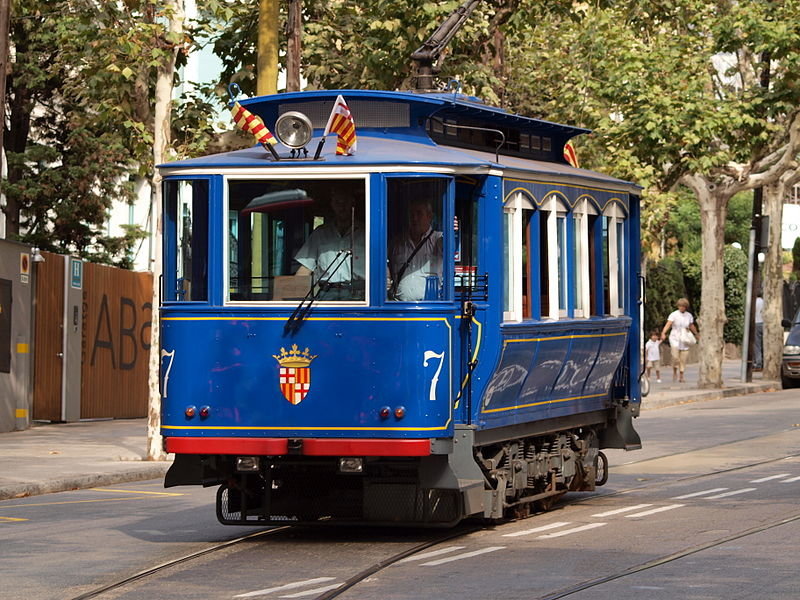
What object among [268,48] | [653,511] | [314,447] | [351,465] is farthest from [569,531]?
[268,48]

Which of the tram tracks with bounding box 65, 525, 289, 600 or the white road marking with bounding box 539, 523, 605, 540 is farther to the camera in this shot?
the white road marking with bounding box 539, 523, 605, 540

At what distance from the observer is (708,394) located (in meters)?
33.2

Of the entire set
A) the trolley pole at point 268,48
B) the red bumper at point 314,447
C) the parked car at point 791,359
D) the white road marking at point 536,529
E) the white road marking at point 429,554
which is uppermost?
the trolley pole at point 268,48

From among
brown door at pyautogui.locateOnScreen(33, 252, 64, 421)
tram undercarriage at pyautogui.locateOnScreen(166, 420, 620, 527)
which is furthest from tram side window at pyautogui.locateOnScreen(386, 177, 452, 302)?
brown door at pyautogui.locateOnScreen(33, 252, 64, 421)

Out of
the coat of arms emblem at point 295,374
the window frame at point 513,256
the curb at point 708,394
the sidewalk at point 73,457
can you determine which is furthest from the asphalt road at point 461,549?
the curb at point 708,394

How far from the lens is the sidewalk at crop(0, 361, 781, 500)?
17.2 metres

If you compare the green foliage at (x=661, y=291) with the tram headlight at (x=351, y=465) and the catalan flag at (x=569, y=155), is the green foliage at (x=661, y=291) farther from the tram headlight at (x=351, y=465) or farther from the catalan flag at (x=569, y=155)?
the tram headlight at (x=351, y=465)

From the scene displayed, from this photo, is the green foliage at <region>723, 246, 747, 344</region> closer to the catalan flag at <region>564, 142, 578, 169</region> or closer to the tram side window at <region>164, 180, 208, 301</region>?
the catalan flag at <region>564, 142, 578, 169</region>

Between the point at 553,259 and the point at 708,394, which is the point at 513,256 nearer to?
the point at 553,259

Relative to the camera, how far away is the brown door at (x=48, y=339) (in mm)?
25703

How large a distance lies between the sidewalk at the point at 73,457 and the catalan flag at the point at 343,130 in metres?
6.44

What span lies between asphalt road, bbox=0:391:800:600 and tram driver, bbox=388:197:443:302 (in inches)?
72.5

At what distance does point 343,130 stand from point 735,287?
40.5 meters

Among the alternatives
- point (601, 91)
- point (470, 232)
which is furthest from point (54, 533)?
point (601, 91)
